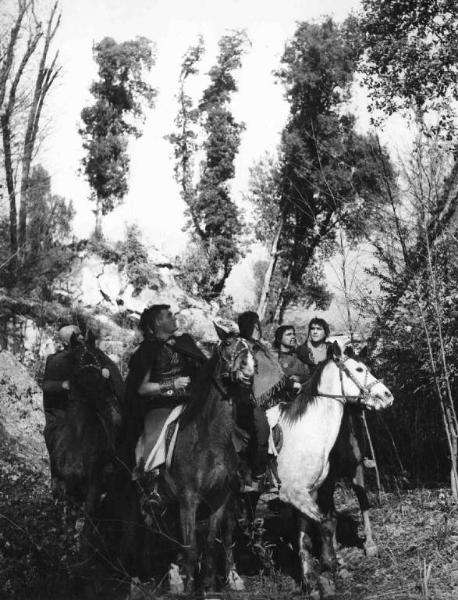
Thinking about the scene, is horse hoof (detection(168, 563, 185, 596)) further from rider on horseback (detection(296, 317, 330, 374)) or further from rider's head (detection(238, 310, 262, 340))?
rider on horseback (detection(296, 317, 330, 374))

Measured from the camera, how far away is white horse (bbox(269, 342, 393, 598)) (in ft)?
23.0

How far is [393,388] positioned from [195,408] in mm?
5730

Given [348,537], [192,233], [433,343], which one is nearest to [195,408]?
[348,537]

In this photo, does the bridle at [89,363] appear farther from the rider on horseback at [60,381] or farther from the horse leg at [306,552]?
the horse leg at [306,552]

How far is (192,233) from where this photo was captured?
3459 cm

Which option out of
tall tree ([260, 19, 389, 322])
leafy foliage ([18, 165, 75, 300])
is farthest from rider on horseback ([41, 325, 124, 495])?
tall tree ([260, 19, 389, 322])

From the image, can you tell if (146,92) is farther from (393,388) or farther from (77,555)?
(77,555)

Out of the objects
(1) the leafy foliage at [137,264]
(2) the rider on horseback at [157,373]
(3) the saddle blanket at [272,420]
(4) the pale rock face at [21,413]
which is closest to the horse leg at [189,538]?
(2) the rider on horseback at [157,373]

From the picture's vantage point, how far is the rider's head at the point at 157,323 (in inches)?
285

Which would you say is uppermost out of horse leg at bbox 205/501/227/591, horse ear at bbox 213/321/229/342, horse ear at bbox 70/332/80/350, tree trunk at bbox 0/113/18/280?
tree trunk at bbox 0/113/18/280

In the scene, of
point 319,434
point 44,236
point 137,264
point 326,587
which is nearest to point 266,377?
point 319,434

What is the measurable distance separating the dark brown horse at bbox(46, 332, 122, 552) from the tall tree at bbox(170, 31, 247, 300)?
23.2 m

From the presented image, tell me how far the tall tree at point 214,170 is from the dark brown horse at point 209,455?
2468cm

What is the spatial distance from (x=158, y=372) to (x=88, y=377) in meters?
1.24
